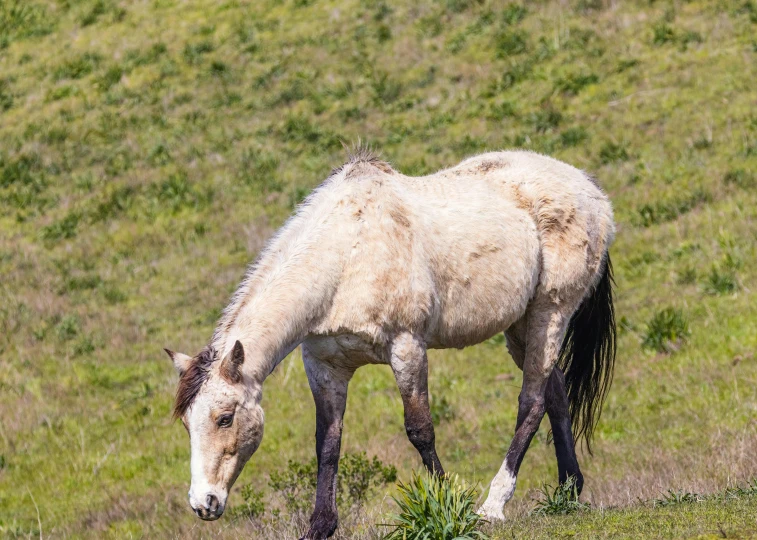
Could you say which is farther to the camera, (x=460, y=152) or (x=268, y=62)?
(x=268, y=62)

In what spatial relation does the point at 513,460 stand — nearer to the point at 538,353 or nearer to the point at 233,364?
the point at 538,353

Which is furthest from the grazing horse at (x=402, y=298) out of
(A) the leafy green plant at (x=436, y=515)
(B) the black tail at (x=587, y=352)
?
(A) the leafy green plant at (x=436, y=515)

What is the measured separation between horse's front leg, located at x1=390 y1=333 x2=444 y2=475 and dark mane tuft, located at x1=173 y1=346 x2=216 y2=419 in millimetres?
1310

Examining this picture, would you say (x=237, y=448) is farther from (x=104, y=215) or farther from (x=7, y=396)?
(x=104, y=215)

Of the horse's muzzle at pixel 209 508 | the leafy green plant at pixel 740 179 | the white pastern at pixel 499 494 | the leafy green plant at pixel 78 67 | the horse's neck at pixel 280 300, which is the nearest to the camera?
the horse's muzzle at pixel 209 508

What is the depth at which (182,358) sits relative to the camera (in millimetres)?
5746

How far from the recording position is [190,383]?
5500 mm

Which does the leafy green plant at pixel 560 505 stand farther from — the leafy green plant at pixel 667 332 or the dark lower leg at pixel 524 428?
the leafy green plant at pixel 667 332

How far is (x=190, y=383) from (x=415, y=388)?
1.57 metres

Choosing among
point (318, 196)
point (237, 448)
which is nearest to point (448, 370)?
point (318, 196)

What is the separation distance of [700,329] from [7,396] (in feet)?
29.3

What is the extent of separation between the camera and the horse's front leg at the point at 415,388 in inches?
247

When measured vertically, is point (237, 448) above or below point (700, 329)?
above

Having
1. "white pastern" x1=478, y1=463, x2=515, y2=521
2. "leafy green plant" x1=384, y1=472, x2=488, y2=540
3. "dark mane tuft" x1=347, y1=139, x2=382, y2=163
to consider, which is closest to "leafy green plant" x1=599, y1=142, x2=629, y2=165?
"dark mane tuft" x1=347, y1=139, x2=382, y2=163
